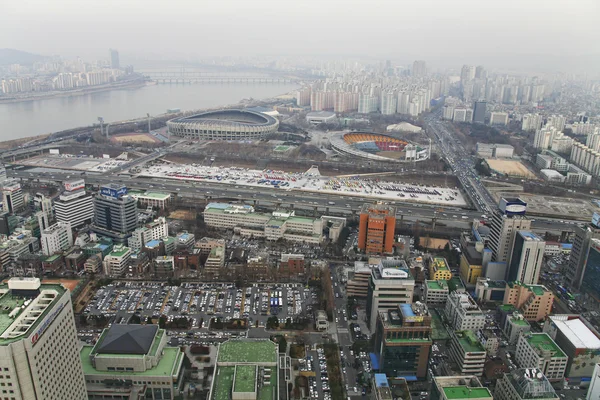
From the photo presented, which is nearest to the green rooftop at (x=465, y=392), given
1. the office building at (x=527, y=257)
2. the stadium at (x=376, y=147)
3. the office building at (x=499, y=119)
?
the office building at (x=527, y=257)

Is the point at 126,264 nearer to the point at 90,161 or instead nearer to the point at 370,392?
the point at 370,392

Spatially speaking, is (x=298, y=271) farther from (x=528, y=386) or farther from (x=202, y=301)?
(x=528, y=386)

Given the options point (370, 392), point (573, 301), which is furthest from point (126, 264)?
point (573, 301)

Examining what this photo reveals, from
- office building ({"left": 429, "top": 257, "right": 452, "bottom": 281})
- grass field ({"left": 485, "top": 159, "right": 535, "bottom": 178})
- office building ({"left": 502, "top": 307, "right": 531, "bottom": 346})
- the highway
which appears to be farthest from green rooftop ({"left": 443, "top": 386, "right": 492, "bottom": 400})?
grass field ({"left": 485, "top": 159, "right": 535, "bottom": 178})

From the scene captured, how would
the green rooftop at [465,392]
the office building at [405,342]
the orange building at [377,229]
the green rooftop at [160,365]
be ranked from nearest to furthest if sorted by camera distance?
the green rooftop at [465,392]
the green rooftop at [160,365]
the office building at [405,342]
the orange building at [377,229]

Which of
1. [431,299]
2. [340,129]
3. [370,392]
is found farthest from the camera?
[340,129]

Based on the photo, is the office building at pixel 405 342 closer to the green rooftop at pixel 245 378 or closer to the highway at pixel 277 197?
the green rooftop at pixel 245 378
